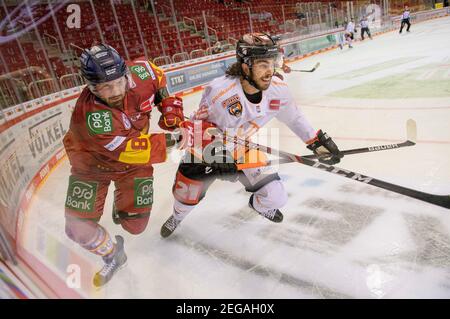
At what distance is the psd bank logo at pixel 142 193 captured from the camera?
74.1 inches

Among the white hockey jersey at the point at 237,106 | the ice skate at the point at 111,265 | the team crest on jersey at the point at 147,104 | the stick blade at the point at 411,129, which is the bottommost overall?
the ice skate at the point at 111,265

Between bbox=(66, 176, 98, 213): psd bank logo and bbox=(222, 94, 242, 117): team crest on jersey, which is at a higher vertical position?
bbox=(222, 94, 242, 117): team crest on jersey

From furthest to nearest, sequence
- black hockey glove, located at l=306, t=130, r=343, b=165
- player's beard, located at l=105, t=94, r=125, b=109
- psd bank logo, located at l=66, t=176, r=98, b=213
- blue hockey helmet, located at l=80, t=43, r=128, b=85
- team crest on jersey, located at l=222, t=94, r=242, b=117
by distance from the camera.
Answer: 1. black hockey glove, located at l=306, t=130, r=343, b=165
2. team crest on jersey, located at l=222, t=94, r=242, b=117
3. psd bank logo, located at l=66, t=176, r=98, b=213
4. player's beard, located at l=105, t=94, r=125, b=109
5. blue hockey helmet, located at l=80, t=43, r=128, b=85

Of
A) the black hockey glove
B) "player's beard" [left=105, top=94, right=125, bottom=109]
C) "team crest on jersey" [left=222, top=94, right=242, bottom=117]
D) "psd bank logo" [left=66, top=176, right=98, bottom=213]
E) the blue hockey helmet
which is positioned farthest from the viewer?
the black hockey glove

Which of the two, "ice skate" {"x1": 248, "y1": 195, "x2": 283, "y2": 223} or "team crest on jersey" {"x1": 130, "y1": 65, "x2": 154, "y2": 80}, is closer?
"team crest on jersey" {"x1": 130, "y1": 65, "x2": 154, "y2": 80}

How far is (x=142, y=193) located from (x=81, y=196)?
1.10 feet

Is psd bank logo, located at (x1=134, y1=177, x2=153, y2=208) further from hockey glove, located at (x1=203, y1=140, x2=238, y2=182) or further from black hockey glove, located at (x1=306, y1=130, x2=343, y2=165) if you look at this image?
black hockey glove, located at (x1=306, y1=130, x2=343, y2=165)

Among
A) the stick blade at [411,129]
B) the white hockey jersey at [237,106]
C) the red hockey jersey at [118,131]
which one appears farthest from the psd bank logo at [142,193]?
the stick blade at [411,129]

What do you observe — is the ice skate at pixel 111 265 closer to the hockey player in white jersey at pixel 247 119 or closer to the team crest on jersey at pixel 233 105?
the hockey player in white jersey at pixel 247 119

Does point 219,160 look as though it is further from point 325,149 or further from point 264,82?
point 325,149

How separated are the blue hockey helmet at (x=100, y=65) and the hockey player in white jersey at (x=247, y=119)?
441 mm

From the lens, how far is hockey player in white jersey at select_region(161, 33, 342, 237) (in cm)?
174

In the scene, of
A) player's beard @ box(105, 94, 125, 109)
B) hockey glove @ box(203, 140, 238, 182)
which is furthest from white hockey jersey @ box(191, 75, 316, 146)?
player's beard @ box(105, 94, 125, 109)

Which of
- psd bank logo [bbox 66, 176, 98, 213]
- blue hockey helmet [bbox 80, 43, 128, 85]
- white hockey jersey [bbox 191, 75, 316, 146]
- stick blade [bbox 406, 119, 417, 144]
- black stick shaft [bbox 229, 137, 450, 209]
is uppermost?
blue hockey helmet [bbox 80, 43, 128, 85]
